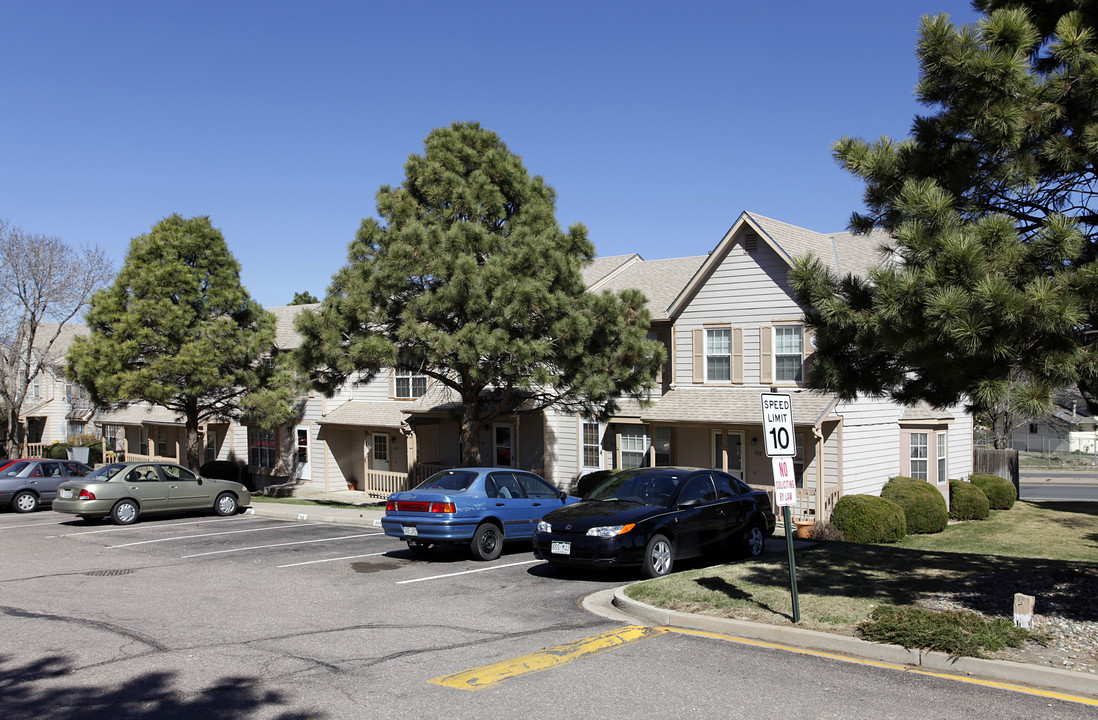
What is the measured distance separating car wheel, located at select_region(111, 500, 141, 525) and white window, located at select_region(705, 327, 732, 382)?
49.1 ft

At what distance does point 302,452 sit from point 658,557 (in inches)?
933

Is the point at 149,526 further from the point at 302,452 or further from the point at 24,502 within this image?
the point at 302,452

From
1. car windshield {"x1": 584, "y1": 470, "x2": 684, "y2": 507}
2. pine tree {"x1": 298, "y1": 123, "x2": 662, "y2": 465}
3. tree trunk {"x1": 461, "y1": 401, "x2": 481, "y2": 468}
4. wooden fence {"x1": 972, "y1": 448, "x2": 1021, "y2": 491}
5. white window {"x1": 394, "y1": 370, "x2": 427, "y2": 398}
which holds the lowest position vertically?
wooden fence {"x1": 972, "y1": 448, "x2": 1021, "y2": 491}

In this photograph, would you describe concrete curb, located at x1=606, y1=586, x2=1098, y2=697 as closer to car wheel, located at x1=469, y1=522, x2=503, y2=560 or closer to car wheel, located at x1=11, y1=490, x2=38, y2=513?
car wheel, located at x1=469, y1=522, x2=503, y2=560

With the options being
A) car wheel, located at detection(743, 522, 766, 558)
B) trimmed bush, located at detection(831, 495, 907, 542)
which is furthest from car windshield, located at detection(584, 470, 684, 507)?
trimmed bush, located at detection(831, 495, 907, 542)

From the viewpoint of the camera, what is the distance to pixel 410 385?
30391mm

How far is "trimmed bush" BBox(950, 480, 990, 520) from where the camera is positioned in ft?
78.8

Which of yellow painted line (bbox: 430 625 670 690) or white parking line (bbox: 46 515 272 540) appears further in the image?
white parking line (bbox: 46 515 272 540)

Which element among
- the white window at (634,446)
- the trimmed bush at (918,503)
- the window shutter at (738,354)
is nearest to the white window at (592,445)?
the white window at (634,446)

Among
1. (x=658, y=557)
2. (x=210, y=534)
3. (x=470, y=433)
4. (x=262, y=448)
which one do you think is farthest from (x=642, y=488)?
(x=262, y=448)

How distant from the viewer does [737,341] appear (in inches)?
888

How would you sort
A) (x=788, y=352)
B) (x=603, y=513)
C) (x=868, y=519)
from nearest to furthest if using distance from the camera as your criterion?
1. (x=603, y=513)
2. (x=868, y=519)
3. (x=788, y=352)

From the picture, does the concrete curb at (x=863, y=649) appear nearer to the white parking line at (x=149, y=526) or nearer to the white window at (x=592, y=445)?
the white parking line at (x=149, y=526)

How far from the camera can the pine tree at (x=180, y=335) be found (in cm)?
2694
